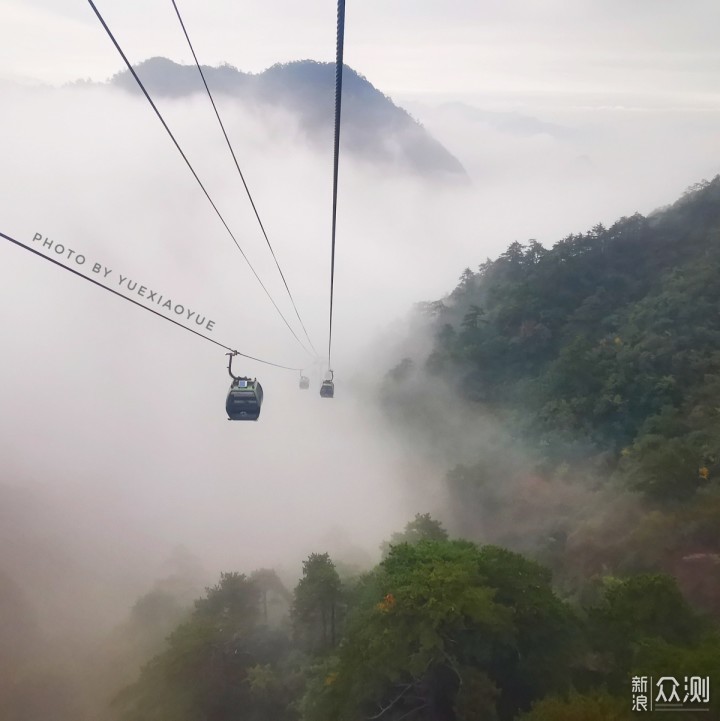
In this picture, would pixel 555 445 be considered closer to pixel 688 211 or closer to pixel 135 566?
pixel 688 211

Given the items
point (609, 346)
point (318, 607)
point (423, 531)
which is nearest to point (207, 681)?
point (318, 607)

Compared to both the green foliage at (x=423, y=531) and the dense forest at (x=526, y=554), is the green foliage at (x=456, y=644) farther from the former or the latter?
the green foliage at (x=423, y=531)

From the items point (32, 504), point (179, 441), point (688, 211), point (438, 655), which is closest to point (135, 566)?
point (32, 504)

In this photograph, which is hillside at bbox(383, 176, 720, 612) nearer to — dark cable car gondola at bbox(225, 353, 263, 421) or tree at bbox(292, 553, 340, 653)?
tree at bbox(292, 553, 340, 653)

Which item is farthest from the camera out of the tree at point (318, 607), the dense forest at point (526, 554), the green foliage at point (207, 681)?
the tree at point (318, 607)

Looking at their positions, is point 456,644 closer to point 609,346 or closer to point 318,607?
point 318,607

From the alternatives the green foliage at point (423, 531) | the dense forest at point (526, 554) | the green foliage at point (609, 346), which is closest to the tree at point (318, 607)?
the dense forest at point (526, 554)
